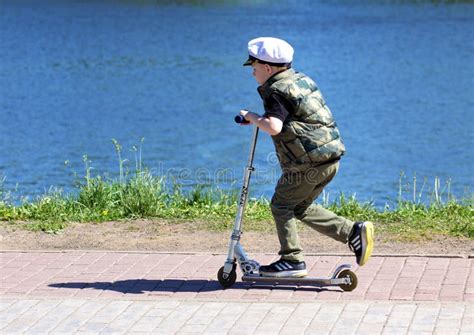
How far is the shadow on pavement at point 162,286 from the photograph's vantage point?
7000 mm

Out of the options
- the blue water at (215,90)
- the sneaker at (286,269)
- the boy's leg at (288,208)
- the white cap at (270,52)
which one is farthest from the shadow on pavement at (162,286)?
the blue water at (215,90)

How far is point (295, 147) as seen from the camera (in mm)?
6766

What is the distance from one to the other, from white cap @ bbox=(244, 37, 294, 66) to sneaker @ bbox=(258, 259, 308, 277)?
1332mm

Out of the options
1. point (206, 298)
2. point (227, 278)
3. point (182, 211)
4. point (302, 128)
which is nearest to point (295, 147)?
point (302, 128)

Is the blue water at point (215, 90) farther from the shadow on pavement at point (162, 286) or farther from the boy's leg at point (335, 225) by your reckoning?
the boy's leg at point (335, 225)

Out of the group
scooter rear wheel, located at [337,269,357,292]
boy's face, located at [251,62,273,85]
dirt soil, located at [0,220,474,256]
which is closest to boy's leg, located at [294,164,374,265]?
scooter rear wheel, located at [337,269,357,292]

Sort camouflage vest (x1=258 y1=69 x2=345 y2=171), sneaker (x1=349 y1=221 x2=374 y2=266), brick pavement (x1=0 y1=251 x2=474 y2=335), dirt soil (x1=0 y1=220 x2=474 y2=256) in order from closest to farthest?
1. brick pavement (x1=0 y1=251 x2=474 y2=335)
2. camouflage vest (x1=258 y1=69 x2=345 y2=171)
3. sneaker (x1=349 y1=221 x2=374 y2=266)
4. dirt soil (x1=0 y1=220 x2=474 y2=256)

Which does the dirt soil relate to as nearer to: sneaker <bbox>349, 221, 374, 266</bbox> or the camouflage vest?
sneaker <bbox>349, 221, 374, 266</bbox>

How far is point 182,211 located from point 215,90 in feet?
65.9

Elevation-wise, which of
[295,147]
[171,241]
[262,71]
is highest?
[262,71]

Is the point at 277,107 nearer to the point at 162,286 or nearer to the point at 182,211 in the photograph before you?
the point at 162,286

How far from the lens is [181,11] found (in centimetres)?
5472

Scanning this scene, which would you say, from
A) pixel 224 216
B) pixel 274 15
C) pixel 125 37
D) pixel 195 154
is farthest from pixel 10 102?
pixel 274 15

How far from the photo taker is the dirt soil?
26.5 feet
